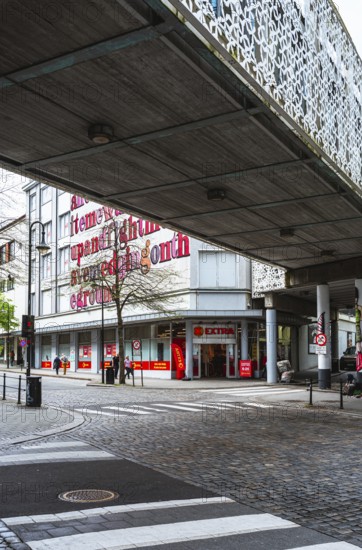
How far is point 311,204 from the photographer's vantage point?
55.8 ft

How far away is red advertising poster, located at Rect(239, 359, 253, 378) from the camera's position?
39031 mm

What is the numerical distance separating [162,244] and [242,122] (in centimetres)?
3185

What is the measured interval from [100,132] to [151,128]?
1.00m

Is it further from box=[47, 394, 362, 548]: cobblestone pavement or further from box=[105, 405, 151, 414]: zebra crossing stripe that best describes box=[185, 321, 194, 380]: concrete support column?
box=[47, 394, 362, 548]: cobblestone pavement

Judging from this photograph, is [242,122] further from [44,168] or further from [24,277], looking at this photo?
[24,277]

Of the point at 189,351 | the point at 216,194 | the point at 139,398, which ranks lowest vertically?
the point at 139,398

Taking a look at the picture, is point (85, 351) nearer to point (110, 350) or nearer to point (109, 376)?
point (110, 350)

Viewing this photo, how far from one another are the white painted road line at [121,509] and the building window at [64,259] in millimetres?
51343

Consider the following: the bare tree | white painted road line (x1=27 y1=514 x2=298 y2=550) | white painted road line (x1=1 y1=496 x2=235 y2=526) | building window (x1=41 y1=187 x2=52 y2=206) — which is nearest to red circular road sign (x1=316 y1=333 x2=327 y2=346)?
the bare tree

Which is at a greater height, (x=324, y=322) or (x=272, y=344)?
(x=324, y=322)

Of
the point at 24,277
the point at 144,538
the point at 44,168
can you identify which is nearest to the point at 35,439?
the point at 44,168

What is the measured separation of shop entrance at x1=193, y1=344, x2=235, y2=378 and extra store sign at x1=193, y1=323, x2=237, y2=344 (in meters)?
0.50

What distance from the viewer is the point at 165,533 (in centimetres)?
596

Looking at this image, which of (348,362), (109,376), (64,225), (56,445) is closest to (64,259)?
(64,225)
